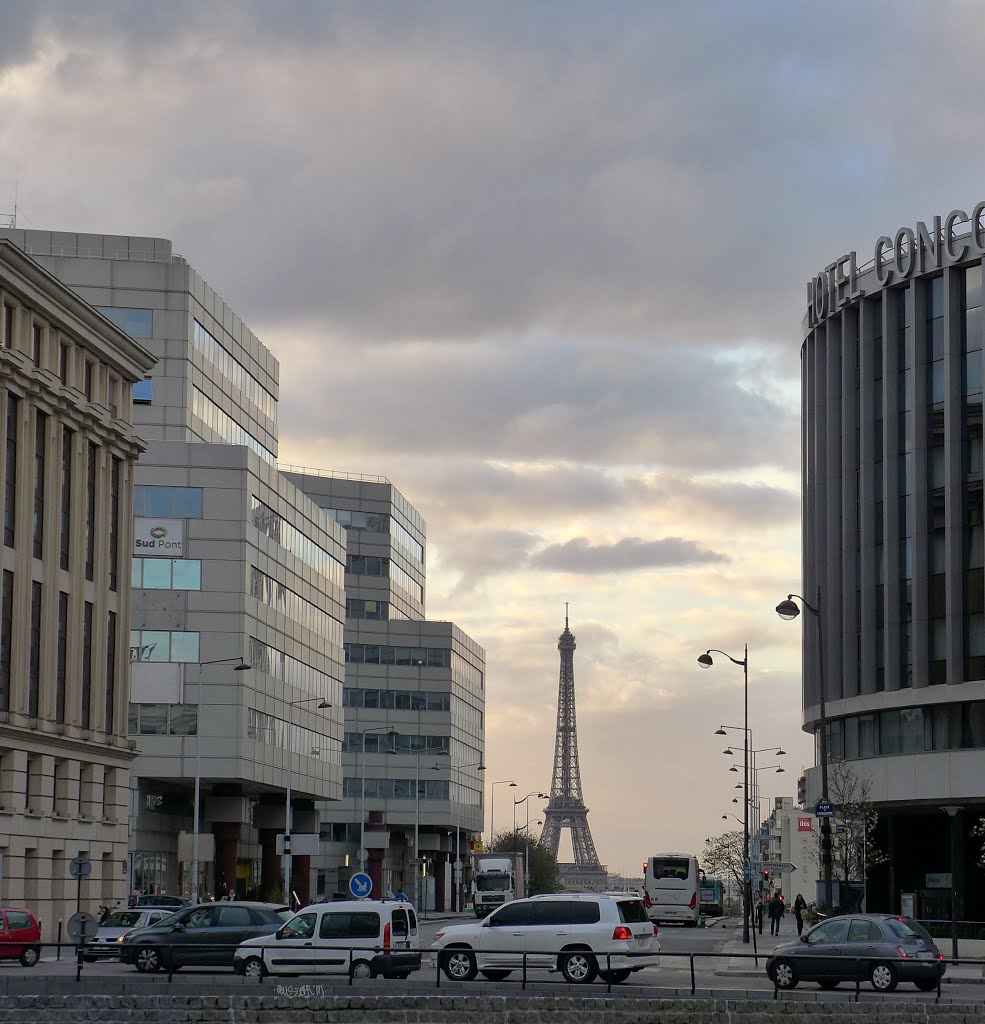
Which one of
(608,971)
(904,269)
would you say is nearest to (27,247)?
(904,269)

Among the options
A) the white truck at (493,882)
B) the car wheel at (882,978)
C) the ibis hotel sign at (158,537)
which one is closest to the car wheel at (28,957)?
the car wheel at (882,978)

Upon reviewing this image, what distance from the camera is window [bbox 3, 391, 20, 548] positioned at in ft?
194

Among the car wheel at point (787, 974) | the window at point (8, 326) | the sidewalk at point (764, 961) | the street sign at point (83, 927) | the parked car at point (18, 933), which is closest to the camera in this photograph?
the street sign at point (83, 927)

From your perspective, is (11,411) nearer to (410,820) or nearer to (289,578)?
(289,578)

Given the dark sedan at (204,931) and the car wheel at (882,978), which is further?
the dark sedan at (204,931)

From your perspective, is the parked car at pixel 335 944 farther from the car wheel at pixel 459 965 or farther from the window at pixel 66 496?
the window at pixel 66 496

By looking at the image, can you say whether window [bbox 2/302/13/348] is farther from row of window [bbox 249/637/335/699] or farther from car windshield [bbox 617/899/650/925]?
car windshield [bbox 617/899/650/925]

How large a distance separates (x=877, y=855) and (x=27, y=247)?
179 ft

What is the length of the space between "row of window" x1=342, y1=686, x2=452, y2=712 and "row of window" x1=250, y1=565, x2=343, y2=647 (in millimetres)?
30143

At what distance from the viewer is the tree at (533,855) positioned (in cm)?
17738

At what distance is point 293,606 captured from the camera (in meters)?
96.6

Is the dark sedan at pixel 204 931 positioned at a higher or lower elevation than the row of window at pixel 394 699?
lower

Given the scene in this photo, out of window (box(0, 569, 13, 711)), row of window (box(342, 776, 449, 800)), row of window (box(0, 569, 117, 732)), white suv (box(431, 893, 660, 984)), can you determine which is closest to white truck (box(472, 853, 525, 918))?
row of window (box(0, 569, 117, 732))

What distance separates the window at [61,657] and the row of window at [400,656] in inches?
2994
